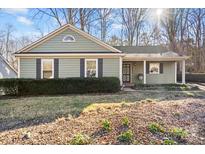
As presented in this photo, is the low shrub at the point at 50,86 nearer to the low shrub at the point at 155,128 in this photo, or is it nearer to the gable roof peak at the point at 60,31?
the gable roof peak at the point at 60,31

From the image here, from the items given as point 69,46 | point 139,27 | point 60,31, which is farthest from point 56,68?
point 139,27

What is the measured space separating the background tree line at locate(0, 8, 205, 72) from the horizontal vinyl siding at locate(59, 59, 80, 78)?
13.6 m

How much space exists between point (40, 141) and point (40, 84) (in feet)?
28.9

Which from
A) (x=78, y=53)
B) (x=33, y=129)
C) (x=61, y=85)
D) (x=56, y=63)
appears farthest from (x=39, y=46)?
(x=33, y=129)

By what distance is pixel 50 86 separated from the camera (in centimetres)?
1323

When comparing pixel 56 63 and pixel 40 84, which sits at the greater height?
pixel 56 63

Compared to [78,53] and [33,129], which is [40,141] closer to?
[33,129]

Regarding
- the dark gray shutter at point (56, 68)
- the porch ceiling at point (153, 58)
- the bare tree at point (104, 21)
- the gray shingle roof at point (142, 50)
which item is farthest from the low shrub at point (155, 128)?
the bare tree at point (104, 21)

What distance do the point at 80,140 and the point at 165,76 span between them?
50.1 feet

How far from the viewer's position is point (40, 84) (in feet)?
43.4

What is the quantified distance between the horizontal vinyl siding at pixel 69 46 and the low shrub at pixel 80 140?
1087 centimetres

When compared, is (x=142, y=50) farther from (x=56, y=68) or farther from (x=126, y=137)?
(x=126, y=137)

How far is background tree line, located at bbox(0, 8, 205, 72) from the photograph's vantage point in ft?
94.0

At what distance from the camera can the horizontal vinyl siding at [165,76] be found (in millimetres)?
18750
